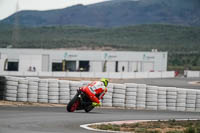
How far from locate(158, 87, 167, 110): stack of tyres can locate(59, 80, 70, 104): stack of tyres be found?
399cm

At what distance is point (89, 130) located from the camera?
41.9 feet

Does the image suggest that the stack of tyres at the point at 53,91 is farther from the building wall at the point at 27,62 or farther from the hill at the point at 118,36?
the hill at the point at 118,36

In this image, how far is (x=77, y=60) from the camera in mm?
69812

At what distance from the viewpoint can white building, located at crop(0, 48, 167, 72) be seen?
64.6m

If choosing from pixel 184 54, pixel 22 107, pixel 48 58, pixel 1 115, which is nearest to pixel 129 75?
pixel 48 58

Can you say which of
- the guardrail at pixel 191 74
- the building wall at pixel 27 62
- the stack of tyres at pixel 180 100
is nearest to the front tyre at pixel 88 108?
the stack of tyres at pixel 180 100

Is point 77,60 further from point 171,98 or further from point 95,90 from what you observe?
point 95,90

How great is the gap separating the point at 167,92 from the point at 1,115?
880 cm

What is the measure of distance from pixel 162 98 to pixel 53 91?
4.76 metres

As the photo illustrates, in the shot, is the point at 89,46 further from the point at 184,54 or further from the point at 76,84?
the point at 76,84

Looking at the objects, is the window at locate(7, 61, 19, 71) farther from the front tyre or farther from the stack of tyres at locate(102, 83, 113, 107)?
the front tyre

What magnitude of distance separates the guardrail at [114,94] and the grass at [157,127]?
226 inches

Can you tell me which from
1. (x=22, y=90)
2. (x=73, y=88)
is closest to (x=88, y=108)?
(x=73, y=88)

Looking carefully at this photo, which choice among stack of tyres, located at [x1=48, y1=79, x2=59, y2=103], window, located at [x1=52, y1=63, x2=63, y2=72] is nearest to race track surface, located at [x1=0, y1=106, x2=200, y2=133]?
stack of tyres, located at [x1=48, y1=79, x2=59, y2=103]
